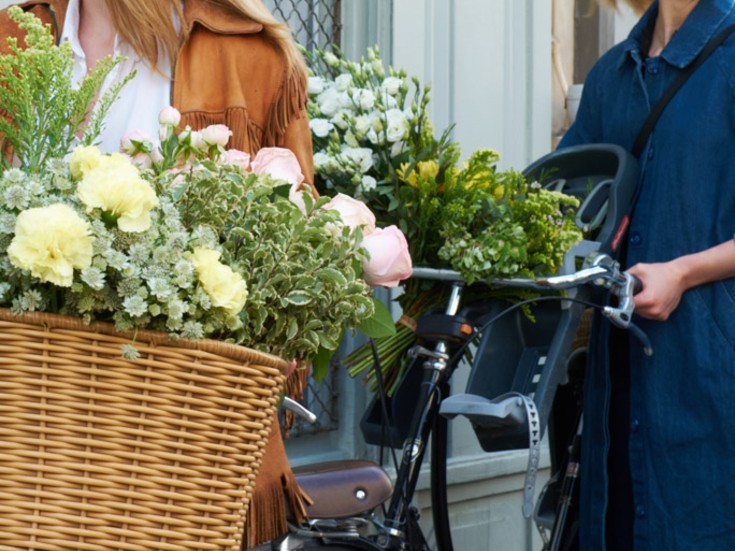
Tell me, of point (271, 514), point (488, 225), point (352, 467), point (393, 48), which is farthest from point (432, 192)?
point (393, 48)

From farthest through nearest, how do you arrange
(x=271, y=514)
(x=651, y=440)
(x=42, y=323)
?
(x=651, y=440)
(x=271, y=514)
(x=42, y=323)

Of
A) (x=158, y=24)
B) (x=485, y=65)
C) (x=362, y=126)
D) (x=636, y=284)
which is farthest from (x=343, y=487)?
(x=485, y=65)

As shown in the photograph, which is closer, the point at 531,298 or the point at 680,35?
the point at 531,298

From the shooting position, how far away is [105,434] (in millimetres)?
1249

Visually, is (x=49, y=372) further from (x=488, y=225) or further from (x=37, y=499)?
(x=488, y=225)

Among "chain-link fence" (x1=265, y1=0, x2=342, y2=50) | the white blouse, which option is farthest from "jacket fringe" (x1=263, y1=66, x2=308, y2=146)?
"chain-link fence" (x1=265, y1=0, x2=342, y2=50)

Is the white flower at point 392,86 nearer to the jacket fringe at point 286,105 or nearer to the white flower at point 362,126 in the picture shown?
the white flower at point 362,126

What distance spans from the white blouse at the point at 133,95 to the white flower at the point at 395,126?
3.35 feet

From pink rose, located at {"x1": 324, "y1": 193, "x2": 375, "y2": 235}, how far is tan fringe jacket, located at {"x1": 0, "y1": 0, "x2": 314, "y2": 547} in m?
0.56

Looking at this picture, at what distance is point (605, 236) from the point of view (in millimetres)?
2918

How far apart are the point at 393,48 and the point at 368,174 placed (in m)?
1.45

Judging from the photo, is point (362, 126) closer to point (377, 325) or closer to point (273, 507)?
point (273, 507)

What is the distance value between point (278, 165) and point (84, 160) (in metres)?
0.31

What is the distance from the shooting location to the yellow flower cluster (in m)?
A: 1.21
